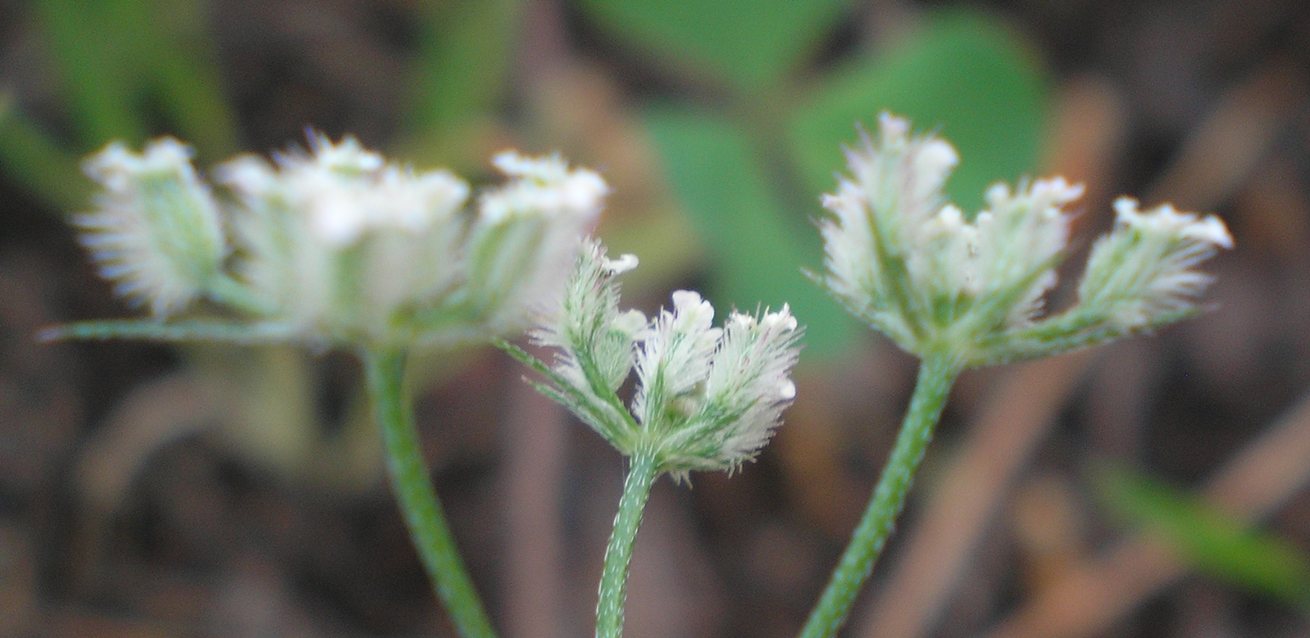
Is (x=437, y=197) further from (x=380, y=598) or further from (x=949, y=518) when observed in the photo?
(x=949, y=518)

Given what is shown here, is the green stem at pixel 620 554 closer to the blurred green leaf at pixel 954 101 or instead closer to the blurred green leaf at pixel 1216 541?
the blurred green leaf at pixel 1216 541

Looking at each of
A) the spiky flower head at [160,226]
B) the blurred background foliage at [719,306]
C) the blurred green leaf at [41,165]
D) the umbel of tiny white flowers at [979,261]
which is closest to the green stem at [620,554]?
the umbel of tiny white flowers at [979,261]

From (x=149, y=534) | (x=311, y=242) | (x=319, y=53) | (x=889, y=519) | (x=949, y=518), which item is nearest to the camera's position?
(x=311, y=242)

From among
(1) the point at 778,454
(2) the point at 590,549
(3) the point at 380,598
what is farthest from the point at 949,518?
(3) the point at 380,598

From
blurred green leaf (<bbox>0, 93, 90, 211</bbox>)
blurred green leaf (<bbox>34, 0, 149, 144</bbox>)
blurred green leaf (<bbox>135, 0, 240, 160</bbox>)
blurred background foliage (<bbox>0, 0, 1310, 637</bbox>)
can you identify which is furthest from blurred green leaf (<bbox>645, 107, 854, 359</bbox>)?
blurred green leaf (<bbox>0, 93, 90, 211</bbox>)

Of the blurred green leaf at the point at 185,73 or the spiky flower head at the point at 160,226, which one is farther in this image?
the blurred green leaf at the point at 185,73
